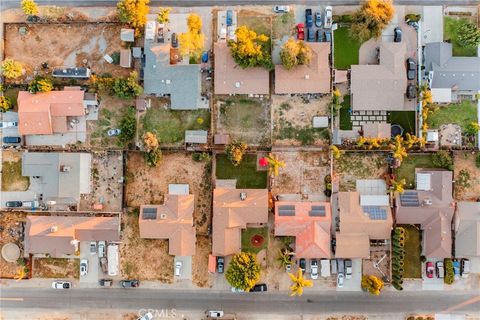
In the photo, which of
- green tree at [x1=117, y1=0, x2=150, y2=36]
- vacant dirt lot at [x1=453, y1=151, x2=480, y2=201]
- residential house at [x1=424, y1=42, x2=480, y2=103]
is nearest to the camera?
green tree at [x1=117, y1=0, x2=150, y2=36]

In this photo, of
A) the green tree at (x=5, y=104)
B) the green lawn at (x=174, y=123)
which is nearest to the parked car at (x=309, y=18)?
the green lawn at (x=174, y=123)

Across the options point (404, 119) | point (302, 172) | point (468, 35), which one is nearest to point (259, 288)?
point (302, 172)

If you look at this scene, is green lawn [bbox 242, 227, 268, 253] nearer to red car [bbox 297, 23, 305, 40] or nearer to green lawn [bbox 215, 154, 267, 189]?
green lawn [bbox 215, 154, 267, 189]

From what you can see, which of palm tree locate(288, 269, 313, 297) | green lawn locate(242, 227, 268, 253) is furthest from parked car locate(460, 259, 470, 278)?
green lawn locate(242, 227, 268, 253)

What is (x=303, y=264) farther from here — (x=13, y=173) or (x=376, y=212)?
(x=13, y=173)

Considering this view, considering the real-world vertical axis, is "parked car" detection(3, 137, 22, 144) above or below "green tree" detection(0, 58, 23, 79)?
below

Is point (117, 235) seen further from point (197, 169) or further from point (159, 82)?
point (159, 82)
